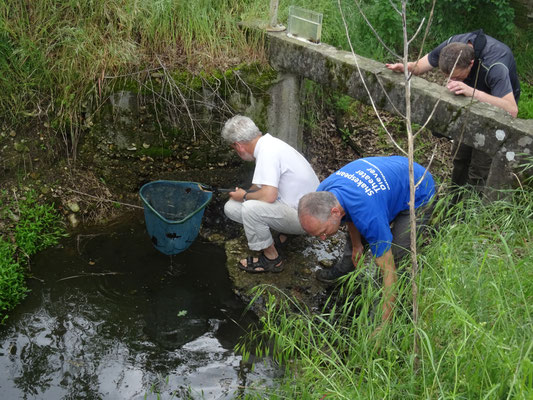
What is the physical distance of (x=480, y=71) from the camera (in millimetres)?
4652

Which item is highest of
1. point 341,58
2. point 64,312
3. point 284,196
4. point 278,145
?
point 341,58

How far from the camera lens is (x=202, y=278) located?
16.7 ft

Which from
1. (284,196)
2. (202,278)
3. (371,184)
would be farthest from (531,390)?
(202,278)

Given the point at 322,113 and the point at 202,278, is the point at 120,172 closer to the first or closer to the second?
the point at 202,278

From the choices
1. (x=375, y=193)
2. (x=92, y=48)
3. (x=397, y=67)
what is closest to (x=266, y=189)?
(x=375, y=193)

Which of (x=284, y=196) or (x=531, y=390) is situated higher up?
(x=531, y=390)

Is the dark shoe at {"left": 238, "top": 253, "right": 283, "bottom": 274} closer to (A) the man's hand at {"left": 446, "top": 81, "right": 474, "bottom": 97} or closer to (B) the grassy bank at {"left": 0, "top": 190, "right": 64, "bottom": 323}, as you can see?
(B) the grassy bank at {"left": 0, "top": 190, "right": 64, "bottom": 323}

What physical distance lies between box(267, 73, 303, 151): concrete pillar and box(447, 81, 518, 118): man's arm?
6.52ft

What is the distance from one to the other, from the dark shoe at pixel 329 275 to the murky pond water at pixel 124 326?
2.57 feet

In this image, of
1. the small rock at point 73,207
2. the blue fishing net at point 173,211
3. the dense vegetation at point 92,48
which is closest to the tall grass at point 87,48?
the dense vegetation at point 92,48

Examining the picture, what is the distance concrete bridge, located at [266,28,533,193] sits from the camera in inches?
161

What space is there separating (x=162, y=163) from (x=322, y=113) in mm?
2198

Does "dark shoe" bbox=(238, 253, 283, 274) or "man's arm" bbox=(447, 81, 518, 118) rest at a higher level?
"man's arm" bbox=(447, 81, 518, 118)

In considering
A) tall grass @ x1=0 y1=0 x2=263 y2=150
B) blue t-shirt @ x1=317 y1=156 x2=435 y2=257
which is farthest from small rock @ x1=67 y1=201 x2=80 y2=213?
blue t-shirt @ x1=317 y1=156 x2=435 y2=257
